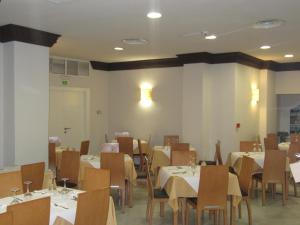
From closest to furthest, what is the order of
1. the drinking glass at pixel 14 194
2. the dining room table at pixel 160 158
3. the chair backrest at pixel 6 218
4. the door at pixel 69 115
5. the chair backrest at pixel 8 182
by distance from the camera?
the chair backrest at pixel 6 218, the drinking glass at pixel 14 194, the chair backrest at pixel 8 182, the dining room table at pixel 160 158, the door at pixel 69 115

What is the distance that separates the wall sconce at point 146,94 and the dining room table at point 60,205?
5.73 metres

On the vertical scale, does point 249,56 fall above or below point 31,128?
above

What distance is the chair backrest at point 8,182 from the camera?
368cm

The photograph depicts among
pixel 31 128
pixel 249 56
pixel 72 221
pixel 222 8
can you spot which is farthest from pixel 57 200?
pixel 249 56

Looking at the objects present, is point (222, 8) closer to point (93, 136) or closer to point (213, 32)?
point (213, 32)

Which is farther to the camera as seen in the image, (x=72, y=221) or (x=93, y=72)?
(x=93, y=72)

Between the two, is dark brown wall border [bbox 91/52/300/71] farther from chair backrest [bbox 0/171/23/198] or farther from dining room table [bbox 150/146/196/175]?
chair backrest [bbox 0/171/23/198]

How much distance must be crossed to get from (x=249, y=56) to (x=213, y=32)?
2.98 m

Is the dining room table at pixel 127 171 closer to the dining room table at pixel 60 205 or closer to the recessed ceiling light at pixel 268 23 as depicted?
the dining room table at pixel 60 205

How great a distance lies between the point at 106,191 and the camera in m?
3.14

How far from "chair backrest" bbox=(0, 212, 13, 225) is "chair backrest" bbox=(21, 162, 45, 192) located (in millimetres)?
2112

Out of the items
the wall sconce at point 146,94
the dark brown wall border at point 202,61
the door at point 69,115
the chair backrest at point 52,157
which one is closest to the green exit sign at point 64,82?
the door at point 69,115

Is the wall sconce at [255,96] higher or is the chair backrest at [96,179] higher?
the wall sconce at [255,96]

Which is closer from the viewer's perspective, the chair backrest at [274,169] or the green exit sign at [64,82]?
the chair backrest at [274,169]
